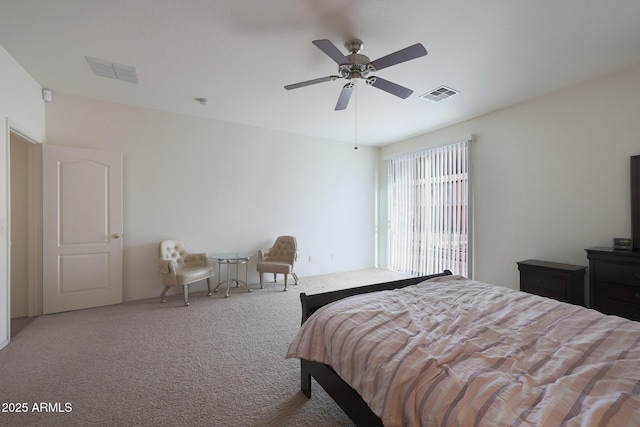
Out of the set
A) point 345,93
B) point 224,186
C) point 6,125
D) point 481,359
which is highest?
point 345,93

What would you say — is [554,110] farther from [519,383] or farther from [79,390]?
[79,390]

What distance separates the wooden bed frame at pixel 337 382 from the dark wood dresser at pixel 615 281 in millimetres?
2244

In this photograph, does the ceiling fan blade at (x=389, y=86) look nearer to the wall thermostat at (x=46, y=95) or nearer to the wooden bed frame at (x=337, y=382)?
the wooden bed frame at (x=337, y=382)

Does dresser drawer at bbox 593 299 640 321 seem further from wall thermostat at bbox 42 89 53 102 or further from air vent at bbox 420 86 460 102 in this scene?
wall thermostat at bbox 42 89 53 102

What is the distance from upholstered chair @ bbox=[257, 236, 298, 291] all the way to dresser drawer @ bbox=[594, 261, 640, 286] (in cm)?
387

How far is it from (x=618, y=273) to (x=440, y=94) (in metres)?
2.74

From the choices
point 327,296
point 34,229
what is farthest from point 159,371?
point 34,229

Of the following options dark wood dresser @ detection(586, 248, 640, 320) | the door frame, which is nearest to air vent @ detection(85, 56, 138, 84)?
the door frame

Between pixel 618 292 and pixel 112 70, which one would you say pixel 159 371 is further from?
pixel 618 292

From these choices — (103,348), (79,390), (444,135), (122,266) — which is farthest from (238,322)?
(444,135)

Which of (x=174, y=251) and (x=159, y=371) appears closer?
(x=159, y=371)

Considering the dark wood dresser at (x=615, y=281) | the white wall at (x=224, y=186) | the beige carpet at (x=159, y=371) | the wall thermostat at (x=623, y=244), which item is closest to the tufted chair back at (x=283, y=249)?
the white wall at (x=224, y=186)

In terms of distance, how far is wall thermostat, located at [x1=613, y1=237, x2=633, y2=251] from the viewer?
2.83 meters

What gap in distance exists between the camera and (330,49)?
82.4 inches
